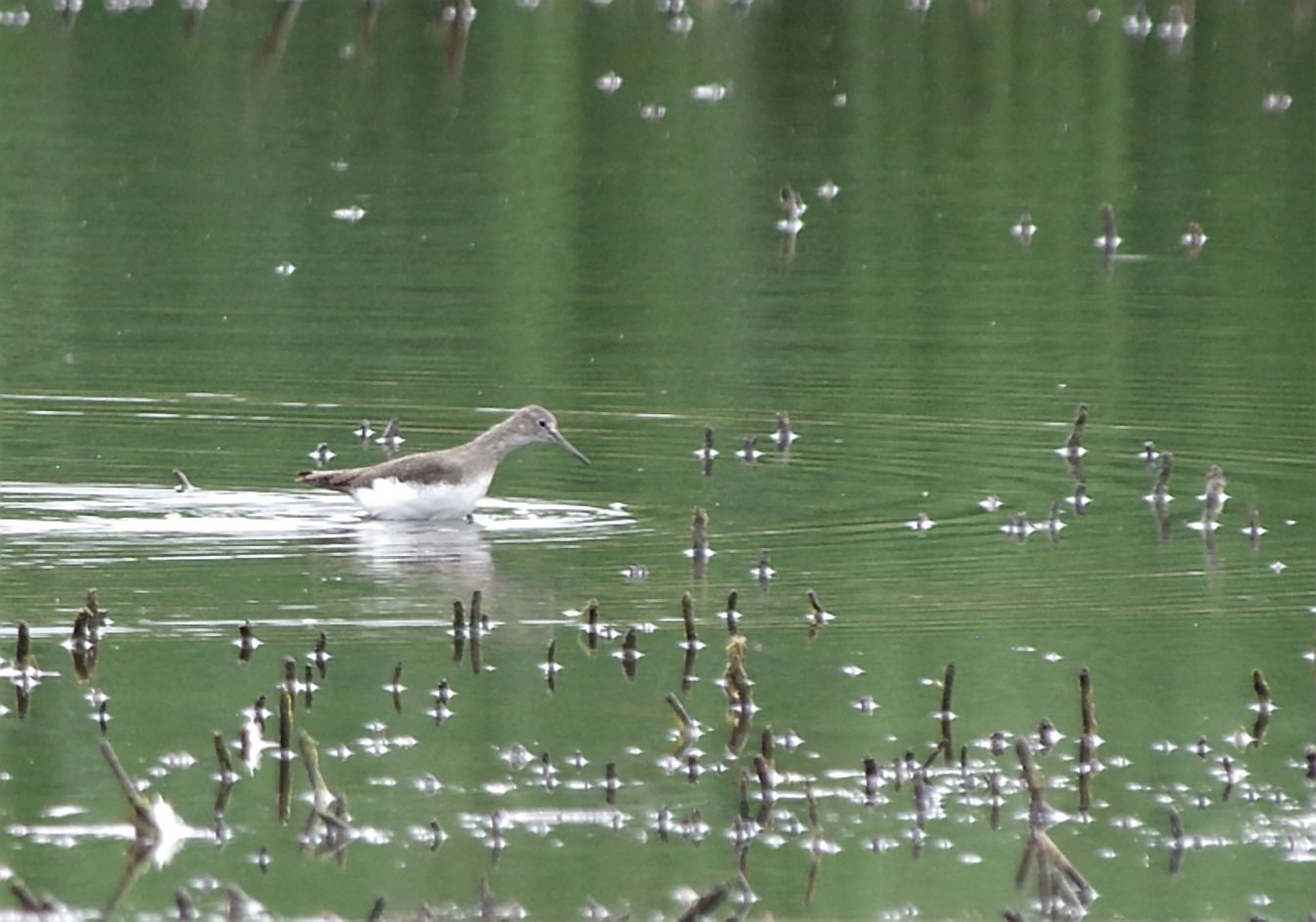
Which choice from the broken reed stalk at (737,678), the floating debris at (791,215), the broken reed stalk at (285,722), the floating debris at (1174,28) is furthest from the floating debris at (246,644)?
the floating debris at (1174,28)

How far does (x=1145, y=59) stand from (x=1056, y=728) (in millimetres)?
25942

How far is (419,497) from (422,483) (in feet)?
0.26

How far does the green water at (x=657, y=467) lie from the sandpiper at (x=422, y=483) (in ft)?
0.48

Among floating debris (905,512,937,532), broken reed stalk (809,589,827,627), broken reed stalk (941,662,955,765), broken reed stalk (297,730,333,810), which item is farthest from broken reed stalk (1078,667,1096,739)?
floating debris (905,512,937,532)

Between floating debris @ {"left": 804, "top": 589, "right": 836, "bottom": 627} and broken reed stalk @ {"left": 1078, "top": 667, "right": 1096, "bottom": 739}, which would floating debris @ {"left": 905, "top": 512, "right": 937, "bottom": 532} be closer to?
floating debris @ {"left": 804, "top": 589, "right": 836, "bottom": 627}

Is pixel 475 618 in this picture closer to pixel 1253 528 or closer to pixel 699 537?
pixel 699 537

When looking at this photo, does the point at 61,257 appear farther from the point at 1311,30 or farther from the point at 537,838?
the point at 1311,30

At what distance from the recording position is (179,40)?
35.0 metres

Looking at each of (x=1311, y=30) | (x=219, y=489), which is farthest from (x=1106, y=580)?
(x=1311, y=30)

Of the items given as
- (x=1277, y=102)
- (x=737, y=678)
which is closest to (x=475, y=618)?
(x=737, y=678)

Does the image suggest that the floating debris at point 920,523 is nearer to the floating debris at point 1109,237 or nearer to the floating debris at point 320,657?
the floating debris at point 320,657

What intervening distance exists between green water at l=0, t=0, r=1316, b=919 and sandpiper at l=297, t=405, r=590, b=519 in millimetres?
145

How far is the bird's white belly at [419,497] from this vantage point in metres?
13.5

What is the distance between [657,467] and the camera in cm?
1466
